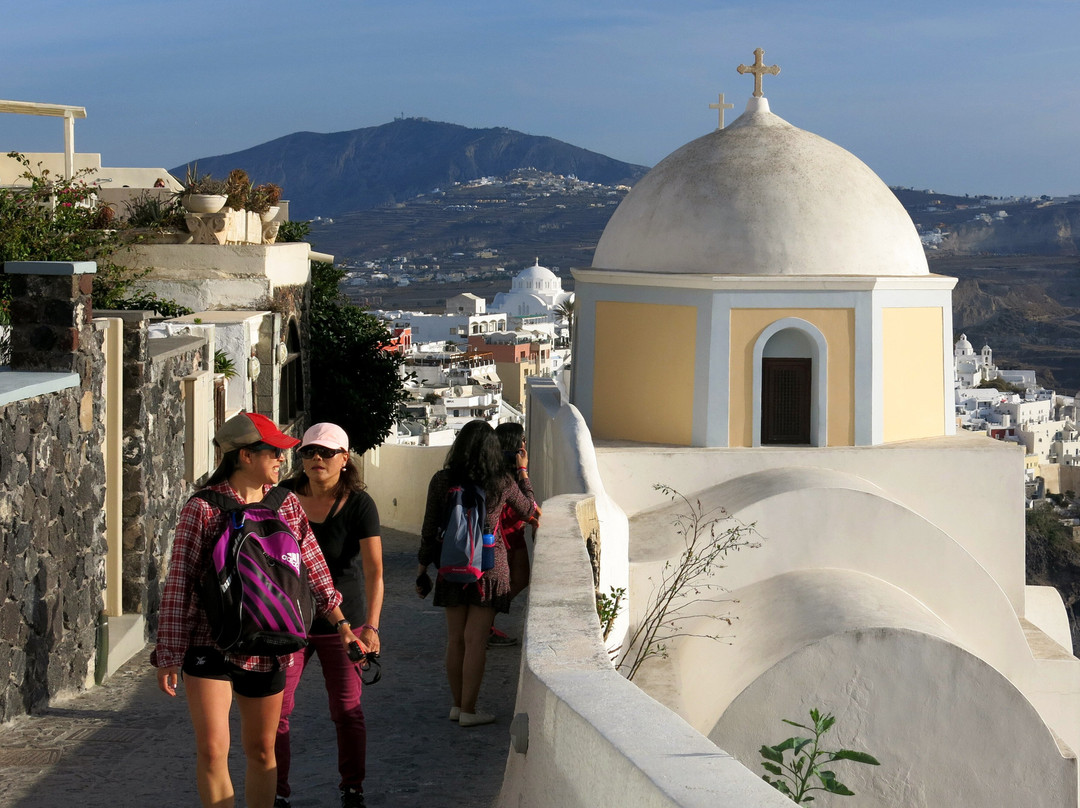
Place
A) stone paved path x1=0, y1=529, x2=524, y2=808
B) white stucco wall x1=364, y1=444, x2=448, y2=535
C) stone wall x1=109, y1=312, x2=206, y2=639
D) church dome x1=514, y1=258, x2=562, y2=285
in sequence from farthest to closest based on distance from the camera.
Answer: church dome x1=514, y1=258, x2=562, y2=285 < white stucco wall x1=364, y1=444, x2=448, y2=535 < stone wall x1=109, y1=312, x2=206, y2=639 < stone paved path x1=0, y1=529, x2=524, y2=808

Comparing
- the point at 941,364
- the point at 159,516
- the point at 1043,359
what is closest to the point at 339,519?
the point at 159,516

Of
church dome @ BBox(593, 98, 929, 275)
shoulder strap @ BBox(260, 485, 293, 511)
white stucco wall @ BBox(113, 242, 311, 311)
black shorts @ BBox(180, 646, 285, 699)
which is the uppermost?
church dome @ BBox(593, 98, 929, 275)

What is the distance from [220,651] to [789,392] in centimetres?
749

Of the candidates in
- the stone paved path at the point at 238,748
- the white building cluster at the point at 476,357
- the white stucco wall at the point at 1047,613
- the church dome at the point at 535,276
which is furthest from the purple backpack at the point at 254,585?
the church dome at the point at 535,276

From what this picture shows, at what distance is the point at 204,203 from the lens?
10.2m

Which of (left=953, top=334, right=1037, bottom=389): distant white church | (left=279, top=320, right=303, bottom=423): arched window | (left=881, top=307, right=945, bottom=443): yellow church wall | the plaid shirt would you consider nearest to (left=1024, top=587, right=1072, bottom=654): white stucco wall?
(left=881, top=307, right=945, bottom=443): yellow church wall

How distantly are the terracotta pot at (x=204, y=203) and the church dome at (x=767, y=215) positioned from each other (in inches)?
131

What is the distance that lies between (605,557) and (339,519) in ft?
12.3

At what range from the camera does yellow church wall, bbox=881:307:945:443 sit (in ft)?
33.7

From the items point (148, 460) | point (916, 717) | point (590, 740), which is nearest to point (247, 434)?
point (590, 740)

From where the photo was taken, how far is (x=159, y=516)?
6.79 meters

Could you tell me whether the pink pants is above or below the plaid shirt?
below

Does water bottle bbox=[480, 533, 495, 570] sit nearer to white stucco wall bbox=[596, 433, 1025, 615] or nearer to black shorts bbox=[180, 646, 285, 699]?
black shorts bbox=[180, 646, 285, 699]

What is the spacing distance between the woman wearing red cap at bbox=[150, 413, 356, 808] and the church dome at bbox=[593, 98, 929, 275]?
7.12 metres
